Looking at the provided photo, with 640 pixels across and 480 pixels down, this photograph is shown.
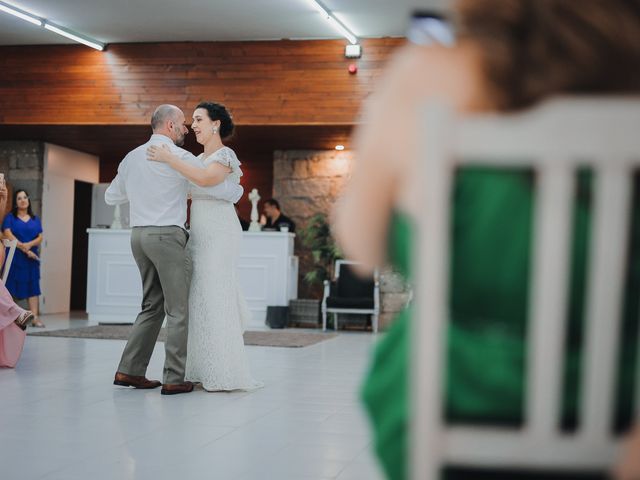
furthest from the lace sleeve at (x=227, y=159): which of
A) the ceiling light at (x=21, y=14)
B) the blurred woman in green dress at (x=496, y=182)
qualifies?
the ceiling light at (x=21, y=14)

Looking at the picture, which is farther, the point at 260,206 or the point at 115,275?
the point at 260,206

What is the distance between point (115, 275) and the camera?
10.3m

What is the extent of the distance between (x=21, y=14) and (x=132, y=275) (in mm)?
3270

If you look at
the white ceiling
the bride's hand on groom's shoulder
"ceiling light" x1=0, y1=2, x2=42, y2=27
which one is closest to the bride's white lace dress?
the bride's hand on groom's shoulder

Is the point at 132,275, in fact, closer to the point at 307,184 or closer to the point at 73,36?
the point at 307,184

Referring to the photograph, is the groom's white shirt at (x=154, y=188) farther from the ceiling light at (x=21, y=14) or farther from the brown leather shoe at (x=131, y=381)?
the ceiling light at (x=21, y=14)

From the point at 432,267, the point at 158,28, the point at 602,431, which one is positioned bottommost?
the point at 602,431

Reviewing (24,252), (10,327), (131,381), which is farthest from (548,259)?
(24,252)

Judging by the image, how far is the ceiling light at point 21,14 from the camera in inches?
336

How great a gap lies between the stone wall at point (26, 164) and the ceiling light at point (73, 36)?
2.08 metres

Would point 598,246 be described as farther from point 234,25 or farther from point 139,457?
point 234,25

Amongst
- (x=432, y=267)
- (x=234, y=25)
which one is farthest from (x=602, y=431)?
(x=234, y=25)

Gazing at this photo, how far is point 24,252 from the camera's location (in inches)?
390

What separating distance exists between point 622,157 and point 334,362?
5.71 metres
